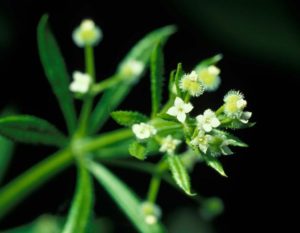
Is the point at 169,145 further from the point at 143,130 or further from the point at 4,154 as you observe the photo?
the point at 4,154

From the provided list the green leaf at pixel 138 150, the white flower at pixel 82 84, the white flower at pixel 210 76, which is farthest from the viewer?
the white flower at pixel 82 84

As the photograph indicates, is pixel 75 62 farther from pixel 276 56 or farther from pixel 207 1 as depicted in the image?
pixel 276 56

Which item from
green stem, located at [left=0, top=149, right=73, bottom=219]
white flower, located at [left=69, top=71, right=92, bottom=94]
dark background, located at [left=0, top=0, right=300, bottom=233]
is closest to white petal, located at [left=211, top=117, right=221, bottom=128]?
white flower, located at [left=69, top=71, right=92, bottom=94]

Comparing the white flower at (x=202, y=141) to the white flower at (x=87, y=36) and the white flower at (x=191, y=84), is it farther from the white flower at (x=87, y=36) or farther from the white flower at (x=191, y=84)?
the white flower at (x=87, y=36)

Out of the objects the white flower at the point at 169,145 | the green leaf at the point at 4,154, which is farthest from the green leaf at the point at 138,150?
the green leaf at the point at 4,154

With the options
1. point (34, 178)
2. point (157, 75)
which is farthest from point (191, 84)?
point (34, 178)

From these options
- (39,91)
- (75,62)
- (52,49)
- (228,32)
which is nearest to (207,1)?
(228,32)
